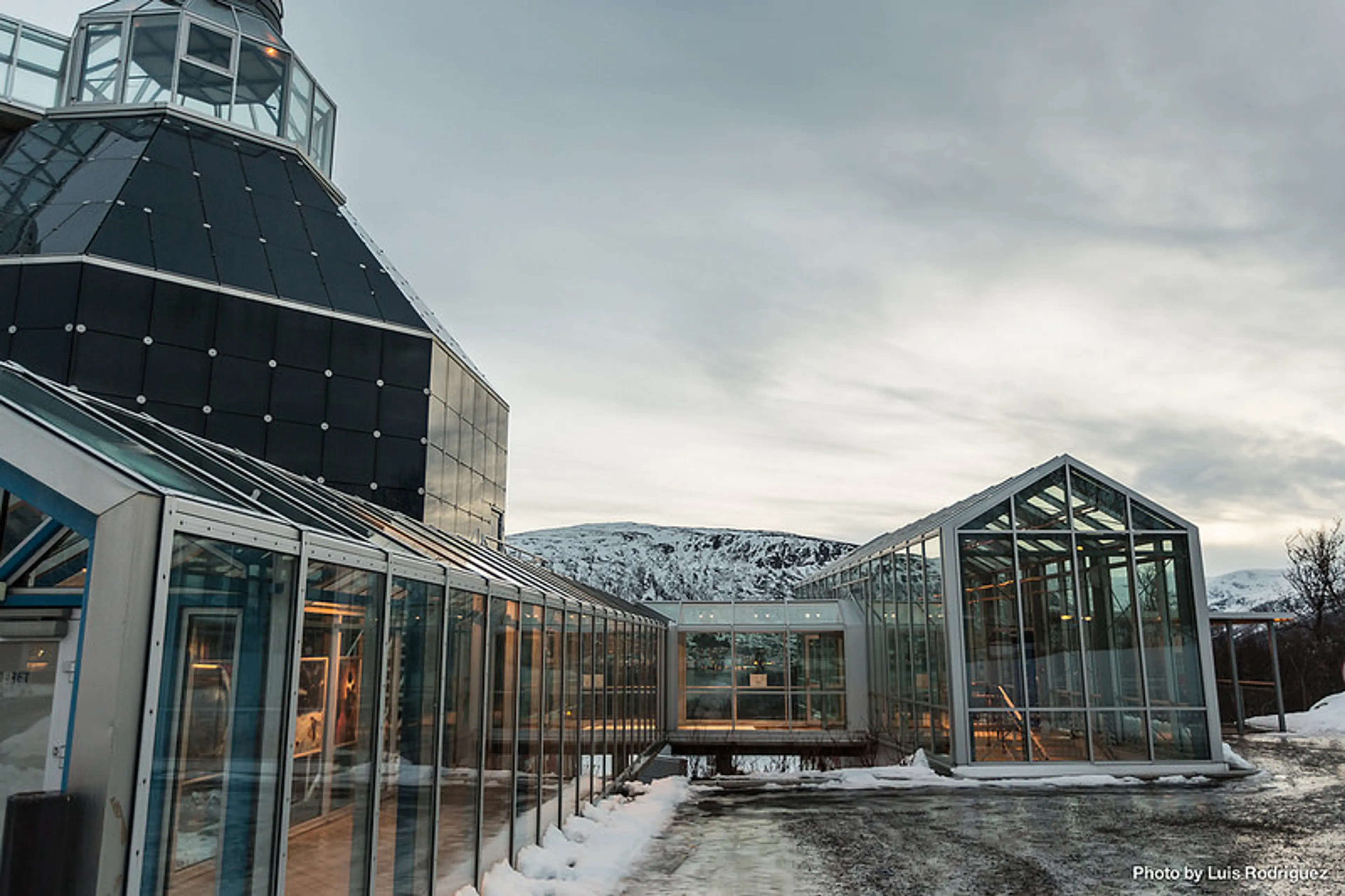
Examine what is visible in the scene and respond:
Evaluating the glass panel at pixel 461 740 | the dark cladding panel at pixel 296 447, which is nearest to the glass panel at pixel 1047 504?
the dark cladding panel at pixel 296 447

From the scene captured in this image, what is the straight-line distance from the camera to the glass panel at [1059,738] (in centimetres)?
1694

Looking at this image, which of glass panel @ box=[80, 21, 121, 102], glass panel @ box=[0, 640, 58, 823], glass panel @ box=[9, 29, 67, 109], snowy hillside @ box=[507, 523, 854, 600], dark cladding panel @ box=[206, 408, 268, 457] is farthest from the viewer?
snowy hillside @ box=[507, 523, 854, 600]

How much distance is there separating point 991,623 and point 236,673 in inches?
617

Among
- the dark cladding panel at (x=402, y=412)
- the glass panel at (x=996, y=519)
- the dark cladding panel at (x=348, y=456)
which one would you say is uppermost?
the dark cladding panel at (x=402, y=412)

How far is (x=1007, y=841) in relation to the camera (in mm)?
10945

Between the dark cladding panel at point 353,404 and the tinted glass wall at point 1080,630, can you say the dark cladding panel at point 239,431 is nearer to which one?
the dark cladding panel at point 353,404

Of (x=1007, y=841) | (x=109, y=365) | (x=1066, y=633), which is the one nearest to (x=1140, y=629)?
(x=1066, y=633)

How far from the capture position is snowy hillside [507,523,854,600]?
143 metres

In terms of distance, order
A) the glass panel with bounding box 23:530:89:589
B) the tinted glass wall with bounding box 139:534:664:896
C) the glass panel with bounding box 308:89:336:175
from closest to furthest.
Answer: the tinted glass wall with bounding box 139:534:664:896
the glass panel with bounding box 23:530:89:589
the glass panel with bounding box 308:89:336:175

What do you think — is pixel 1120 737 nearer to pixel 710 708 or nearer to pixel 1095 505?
pixel 1095 505

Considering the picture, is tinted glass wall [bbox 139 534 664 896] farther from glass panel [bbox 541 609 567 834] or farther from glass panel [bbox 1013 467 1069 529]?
glass panel [bbox 1013 467 1069 529]

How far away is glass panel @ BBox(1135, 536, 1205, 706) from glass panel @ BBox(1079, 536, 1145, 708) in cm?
22

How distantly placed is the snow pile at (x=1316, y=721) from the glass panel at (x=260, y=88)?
29233 mm

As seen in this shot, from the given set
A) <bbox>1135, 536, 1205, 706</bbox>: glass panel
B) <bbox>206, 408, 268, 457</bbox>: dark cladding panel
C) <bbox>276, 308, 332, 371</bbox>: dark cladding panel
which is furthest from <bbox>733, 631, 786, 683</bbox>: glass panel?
<bbox>206, 408, 268, 457</bbox>: dark cladding panel
